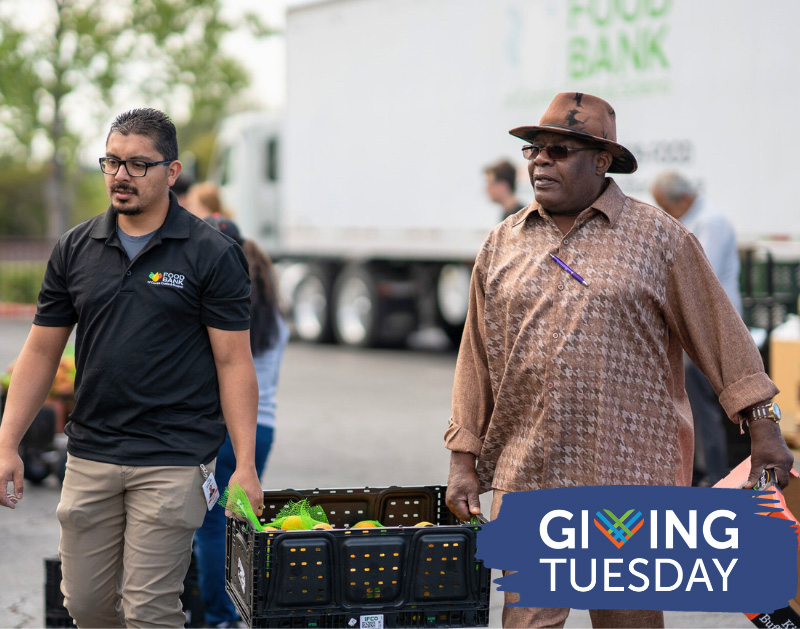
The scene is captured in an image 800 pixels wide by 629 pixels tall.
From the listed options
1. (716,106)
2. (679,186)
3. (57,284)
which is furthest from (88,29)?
(57,284)

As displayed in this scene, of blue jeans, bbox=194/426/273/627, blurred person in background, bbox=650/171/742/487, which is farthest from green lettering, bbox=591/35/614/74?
blue jeans, bbox=194/426/273/627

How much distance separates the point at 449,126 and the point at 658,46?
3.81 metres

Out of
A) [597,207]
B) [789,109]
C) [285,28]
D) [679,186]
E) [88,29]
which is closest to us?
[597,207]

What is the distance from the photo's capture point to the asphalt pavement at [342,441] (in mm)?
6227

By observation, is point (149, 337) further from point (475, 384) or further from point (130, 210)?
point (475, 384)

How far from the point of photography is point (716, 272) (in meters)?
7.79

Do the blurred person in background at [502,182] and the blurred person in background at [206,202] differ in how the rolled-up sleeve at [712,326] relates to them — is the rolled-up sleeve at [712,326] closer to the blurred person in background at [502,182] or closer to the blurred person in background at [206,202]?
the blurred person in background at [206,202]

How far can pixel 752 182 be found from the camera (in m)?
12.7

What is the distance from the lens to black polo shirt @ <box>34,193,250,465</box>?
390cm

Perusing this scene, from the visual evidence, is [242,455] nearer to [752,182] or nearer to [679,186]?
[679,186]

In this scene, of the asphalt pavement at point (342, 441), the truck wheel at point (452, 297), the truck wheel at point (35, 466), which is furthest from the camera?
the truck wheel at point (452, 297)

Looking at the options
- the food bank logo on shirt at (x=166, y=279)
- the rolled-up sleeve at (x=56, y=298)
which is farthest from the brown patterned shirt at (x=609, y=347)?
the rolled-up sleeve at (x=56, y=298)

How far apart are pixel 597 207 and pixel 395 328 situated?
1442 centimetres

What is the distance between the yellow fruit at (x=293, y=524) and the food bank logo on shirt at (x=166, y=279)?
0.78 metres
